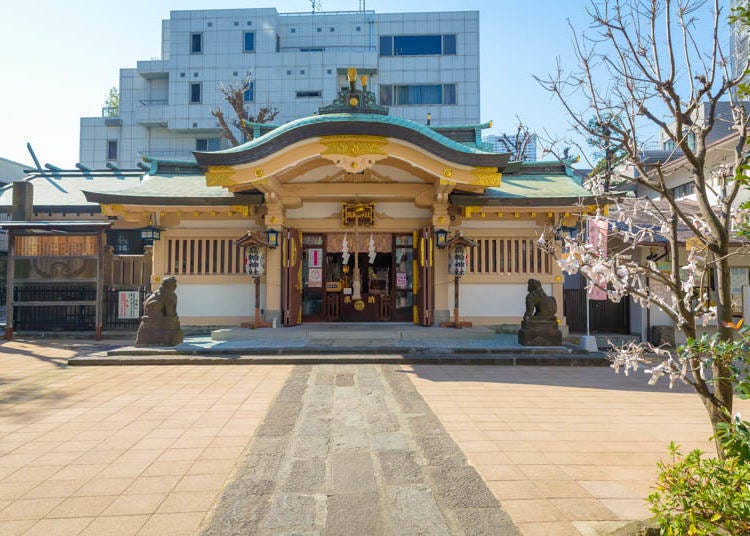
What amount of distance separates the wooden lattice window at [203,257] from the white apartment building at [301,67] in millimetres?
22618

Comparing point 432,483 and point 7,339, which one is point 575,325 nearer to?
point 432,483

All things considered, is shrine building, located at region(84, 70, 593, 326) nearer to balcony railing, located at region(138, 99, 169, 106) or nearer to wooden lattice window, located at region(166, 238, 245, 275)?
wooden lattice window, located at region(166, 238, 245, 275)

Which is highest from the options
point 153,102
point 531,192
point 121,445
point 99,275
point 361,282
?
point 153,102

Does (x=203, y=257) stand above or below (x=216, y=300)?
above

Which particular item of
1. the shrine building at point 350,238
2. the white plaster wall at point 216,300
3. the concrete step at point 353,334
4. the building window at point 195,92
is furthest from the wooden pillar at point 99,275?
the building window at point 195,92

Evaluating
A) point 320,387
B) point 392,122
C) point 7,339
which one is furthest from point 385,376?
point 7,339

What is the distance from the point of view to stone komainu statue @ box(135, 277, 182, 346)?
31.2ft

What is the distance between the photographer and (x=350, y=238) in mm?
12359

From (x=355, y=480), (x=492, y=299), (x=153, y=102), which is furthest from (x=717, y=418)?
(x=153, y=102)

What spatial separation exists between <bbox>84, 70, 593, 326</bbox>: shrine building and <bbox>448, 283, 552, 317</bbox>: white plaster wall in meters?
0.03

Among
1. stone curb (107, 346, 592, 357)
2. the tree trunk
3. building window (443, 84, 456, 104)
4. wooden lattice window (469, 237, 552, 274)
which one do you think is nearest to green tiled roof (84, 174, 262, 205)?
stone curb (107, 346, 592, 357)

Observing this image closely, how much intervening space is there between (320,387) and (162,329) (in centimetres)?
485

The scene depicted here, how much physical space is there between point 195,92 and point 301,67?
8397 millimetres

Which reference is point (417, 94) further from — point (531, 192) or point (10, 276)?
point (10, 276)
